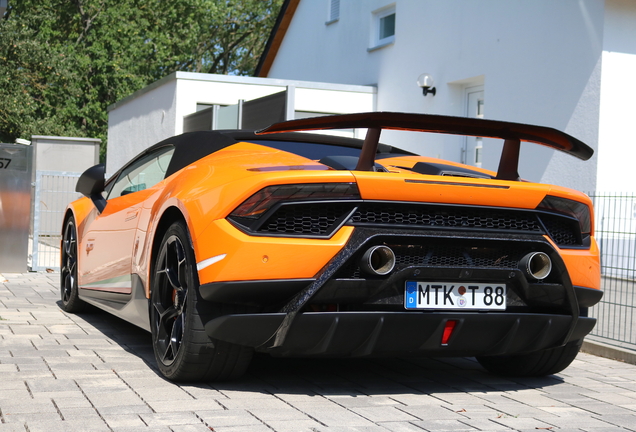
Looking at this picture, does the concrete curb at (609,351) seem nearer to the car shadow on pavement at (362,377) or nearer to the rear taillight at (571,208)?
the car shadow on pavement at (362,377)

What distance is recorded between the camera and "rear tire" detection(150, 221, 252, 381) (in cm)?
383

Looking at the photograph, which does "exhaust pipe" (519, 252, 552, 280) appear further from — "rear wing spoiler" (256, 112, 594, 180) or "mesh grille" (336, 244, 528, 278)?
"rear wing spoiler" (256, 112, 594, 180)

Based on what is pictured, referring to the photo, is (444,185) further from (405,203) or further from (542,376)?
(542,376)

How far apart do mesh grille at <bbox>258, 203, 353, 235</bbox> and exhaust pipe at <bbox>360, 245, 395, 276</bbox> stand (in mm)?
194

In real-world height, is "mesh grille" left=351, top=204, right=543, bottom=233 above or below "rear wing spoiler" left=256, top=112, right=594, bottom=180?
below

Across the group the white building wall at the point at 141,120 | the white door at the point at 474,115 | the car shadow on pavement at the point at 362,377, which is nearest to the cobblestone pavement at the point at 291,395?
the car shadow on pavement at the point at 362,377

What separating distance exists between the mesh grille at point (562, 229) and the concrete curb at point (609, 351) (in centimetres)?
174

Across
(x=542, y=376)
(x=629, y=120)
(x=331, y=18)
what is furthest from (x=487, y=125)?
(x=331, y=18)

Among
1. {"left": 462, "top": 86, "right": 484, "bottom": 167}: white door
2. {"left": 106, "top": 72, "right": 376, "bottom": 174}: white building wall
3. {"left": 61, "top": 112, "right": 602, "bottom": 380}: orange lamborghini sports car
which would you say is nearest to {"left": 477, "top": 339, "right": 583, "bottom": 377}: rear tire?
{"left": 61, "top": 112, "right": 602, "bottom": 380}: orange lamborghini sports car

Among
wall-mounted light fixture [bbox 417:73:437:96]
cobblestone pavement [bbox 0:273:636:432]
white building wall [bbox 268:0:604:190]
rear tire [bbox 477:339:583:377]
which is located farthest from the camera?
wall-mounted light fixture [bbox 417:73:437:96]

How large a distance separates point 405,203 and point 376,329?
0.57m

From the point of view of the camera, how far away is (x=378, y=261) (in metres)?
3.71

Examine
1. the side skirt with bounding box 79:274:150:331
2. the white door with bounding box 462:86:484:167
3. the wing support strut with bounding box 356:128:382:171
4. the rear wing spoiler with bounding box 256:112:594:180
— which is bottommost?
the side skirt with bounding box 79:274:150:331

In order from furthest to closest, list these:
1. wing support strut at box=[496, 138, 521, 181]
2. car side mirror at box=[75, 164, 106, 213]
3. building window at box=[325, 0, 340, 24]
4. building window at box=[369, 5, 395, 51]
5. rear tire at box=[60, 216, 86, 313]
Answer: building window at box=[325, 0, 340, 24], building window at box=[369, 5, 395, 51], rear tire at box=[60, 216, 86, 313], car side mirror at box=[75, 164, 106, 213], wing support strut at box=[496, 138, 521, 181]
